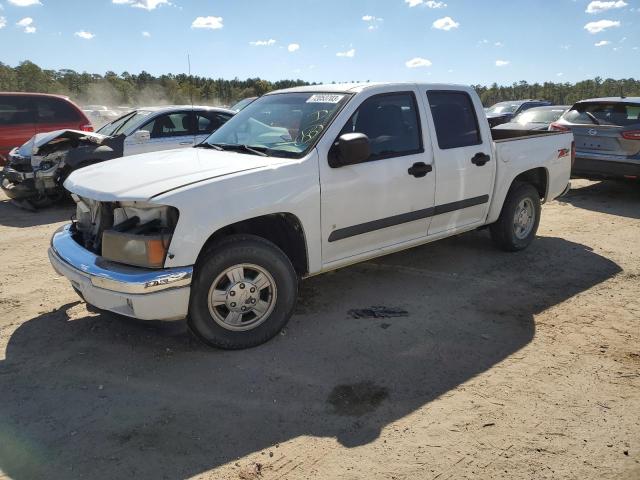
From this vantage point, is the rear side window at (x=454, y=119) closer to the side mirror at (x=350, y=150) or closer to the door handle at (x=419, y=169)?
the door handle at (x=419, y=169)

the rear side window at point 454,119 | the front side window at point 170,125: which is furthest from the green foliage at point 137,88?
the rear side window at point 454,119

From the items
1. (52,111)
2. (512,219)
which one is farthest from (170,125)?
(512,219)

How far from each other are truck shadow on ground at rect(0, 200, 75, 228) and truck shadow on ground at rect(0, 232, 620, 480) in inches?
148

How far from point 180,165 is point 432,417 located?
2421 millimetres

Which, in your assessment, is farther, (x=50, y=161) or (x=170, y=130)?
(x=170, y=130)

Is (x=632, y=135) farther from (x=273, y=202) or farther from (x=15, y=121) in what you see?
(x=15, y=121)

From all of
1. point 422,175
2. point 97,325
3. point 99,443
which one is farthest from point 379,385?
point 97,325

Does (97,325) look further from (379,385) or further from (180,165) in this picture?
(379,385)

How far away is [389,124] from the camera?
4.35m

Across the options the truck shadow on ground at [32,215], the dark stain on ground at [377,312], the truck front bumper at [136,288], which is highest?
the truck front bumper at [136,288]

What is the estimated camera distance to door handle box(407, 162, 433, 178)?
4375 mm

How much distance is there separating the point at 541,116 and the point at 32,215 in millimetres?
11370

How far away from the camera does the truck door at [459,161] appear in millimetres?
4680

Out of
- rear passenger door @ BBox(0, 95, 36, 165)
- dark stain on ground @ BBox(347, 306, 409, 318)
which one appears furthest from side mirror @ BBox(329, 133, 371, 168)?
rear passenger door @ BBox(0, 95, 36, 165)
